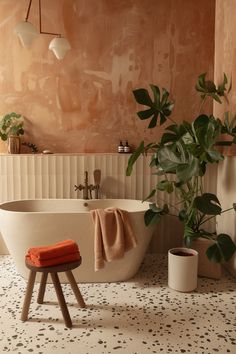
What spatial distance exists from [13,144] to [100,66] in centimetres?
120

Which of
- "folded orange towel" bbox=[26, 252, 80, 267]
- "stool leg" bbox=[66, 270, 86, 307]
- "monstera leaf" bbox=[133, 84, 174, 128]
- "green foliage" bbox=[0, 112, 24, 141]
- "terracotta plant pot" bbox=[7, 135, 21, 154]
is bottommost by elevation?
"stool leg" bbox=[66, 270, 86, 307]

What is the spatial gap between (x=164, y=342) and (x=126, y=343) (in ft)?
0.70

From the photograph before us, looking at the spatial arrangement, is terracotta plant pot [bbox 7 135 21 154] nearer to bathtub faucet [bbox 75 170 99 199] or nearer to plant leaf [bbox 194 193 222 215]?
bathtub faucet [bbox 75 170 99 199]

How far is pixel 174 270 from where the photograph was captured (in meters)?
2.38

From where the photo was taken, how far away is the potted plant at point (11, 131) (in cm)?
312

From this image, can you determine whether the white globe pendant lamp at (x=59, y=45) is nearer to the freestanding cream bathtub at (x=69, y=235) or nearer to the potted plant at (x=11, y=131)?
the potted plant at (x=11, y=131)

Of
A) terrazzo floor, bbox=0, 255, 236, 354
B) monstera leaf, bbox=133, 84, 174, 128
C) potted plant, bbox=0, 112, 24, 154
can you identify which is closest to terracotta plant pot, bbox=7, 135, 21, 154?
potted plant, bbox=0, 112, 24, 154

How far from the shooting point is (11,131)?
10.3ft

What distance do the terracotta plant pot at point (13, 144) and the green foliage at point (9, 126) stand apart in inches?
1.6

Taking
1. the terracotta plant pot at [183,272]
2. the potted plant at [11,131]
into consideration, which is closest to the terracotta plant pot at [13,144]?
the potted plant at [11,131]

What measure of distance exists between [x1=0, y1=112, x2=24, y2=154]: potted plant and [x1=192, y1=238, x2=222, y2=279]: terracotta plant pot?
1.96 m

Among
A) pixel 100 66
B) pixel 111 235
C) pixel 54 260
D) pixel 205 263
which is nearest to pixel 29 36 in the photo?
pixel 100 66

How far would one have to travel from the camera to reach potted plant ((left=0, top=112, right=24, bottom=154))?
3.12m

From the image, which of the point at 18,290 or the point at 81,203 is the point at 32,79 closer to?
the point at 81,203
